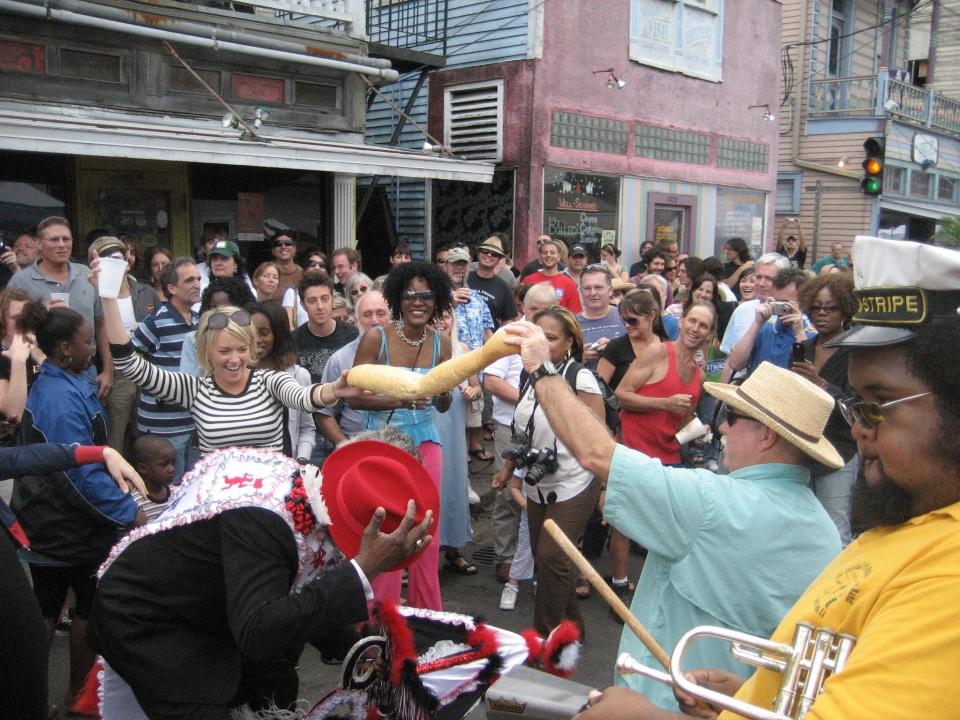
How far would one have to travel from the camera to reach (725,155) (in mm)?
15750

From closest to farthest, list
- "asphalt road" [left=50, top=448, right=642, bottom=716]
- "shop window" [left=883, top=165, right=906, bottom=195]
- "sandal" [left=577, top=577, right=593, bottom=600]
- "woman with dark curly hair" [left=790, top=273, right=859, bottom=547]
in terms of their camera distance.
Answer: "asphalt road" [left=50, top=448, right=642, bottom=716] → "woman with dark curly hair" [left=790, top=273, right=859, bottom=547] → "sandal" [left=577, top=577, right=593, bottom=600] → "shop window" [left=883, top=165, right=906, bottom=195]

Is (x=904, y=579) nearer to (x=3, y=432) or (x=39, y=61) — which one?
(x=3, y=432)

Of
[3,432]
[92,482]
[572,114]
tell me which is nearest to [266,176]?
[572,114]

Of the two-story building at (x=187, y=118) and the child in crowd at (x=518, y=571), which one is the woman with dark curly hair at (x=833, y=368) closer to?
the child in crowd at (x=518, y=571)

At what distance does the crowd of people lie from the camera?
59.4 inches

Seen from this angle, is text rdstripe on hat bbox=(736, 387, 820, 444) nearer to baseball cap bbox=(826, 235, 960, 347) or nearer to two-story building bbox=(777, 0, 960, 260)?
baseball cap bbox=(826, 235, 960, 347)

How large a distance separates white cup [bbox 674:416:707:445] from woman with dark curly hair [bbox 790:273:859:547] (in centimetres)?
71

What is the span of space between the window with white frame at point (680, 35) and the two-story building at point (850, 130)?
13.9 feet

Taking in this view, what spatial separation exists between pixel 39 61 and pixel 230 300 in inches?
176

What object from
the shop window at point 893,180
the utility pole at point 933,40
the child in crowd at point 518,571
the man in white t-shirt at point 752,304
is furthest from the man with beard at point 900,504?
the utility pole at point 933,40

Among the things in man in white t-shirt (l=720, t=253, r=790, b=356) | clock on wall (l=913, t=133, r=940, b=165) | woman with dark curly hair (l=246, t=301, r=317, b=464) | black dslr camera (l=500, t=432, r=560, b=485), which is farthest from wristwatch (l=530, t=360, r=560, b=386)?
clock on wall (l=913, t=133, r=940, b=165)

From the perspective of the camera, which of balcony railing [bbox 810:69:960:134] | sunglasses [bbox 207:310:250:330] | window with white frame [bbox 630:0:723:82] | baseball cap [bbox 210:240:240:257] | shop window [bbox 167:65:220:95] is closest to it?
sunglasses [bbox 207:310:250:330]

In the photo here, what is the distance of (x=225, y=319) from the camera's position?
4047 millimetres

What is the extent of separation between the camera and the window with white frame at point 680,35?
13.6 metres
